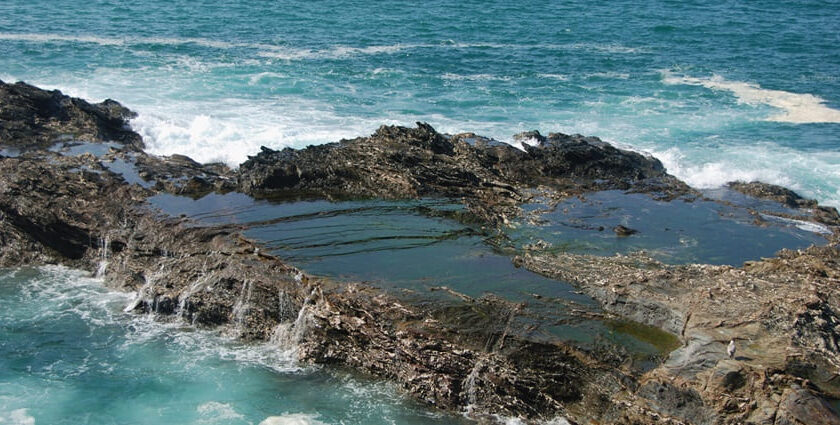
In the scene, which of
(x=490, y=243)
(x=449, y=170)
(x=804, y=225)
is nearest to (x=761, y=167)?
(x=804, y=225)

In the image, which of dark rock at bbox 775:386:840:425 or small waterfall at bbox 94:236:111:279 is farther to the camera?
small waterfall at bbox 94:236:111:279

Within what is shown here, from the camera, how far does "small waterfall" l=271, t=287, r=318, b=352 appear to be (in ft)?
36.0

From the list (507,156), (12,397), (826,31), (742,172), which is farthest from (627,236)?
(826,31)

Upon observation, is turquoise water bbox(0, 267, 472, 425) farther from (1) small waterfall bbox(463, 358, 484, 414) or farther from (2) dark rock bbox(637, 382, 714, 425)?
(2) dark rock bbox(637, 382, 714, 425)

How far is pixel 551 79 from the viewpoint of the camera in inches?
1219

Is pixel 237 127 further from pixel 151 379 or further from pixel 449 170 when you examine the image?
pixel 151 379

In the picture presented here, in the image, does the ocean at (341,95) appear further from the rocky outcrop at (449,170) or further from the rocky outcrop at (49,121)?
the rocky outcrop at (449,170)

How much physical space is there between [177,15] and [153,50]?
8.95 meters

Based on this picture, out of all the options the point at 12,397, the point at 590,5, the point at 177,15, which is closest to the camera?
→ the point at 12,397

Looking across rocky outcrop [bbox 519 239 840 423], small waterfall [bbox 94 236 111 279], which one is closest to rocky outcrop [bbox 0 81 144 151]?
small waterfall [bbox 94 236 111 279]

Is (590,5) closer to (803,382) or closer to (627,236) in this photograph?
(627,236)

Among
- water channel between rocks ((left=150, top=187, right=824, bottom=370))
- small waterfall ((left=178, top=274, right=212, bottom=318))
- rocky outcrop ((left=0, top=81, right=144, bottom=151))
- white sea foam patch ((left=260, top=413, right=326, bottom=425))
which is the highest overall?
rocky outcrop ((left=0, top=81, right=144, bottom=151))

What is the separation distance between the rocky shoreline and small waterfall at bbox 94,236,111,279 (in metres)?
0.03

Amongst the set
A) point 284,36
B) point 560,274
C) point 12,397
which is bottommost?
point 12,397
